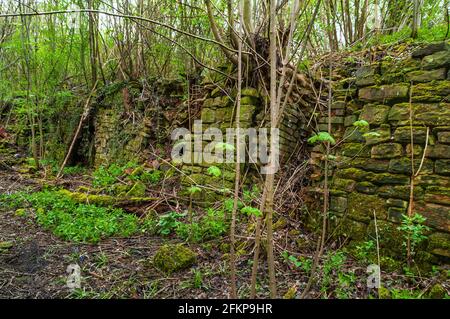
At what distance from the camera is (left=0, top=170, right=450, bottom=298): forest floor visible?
2277 millimetres

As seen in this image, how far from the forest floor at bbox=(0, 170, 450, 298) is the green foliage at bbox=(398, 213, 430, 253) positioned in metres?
0.29

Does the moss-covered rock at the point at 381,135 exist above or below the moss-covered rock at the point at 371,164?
above

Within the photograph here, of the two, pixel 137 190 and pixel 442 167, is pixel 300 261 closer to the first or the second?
pixel 442 167

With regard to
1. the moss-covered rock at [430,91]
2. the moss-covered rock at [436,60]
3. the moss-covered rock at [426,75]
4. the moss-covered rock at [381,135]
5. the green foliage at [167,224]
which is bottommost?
the green foliage at [167,224]

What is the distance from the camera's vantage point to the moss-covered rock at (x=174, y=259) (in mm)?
2602

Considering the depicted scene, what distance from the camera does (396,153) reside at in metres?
2.70

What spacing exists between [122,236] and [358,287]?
8.17 ft

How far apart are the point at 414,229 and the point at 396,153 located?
0.72 metres

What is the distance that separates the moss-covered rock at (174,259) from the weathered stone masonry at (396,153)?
155cm

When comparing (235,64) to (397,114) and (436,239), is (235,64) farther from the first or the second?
(436,239)

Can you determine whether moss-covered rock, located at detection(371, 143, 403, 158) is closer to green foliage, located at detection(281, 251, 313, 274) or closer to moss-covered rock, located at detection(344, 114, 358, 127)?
moss-covered rock, located at detection(344, 114, 358, 127)

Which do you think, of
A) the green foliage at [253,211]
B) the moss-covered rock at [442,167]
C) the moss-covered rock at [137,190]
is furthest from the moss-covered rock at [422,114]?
the moss-covered rock at [137,190]

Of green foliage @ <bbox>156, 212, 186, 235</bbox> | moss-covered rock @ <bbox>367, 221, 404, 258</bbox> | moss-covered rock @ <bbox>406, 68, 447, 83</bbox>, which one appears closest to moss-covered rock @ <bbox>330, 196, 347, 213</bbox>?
moss-covered rock @ <bbox>367, 221, 404, 258</bbox>

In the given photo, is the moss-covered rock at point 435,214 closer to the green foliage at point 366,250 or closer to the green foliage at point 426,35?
the green foliage at point 366,250
